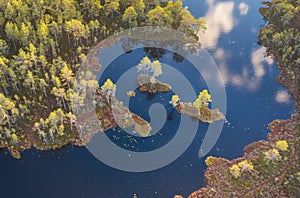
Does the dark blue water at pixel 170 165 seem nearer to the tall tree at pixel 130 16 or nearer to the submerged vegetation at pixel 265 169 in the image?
the submerged vegetation at pixel 265 169

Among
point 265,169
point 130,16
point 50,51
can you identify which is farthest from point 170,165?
point 130,16

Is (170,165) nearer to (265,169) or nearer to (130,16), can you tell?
(265,169)

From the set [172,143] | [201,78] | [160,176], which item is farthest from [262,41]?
[160,176]

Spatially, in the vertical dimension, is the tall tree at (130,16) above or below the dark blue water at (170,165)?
above

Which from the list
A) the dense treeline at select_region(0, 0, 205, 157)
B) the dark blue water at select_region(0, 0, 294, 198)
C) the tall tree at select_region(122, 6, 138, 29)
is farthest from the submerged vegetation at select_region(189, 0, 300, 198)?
the tall tree at select_region(122, 6, 138, 29)

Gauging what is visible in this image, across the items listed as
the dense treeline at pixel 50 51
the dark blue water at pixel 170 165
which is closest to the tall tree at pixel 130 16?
the dense treeline at pixel 50 51

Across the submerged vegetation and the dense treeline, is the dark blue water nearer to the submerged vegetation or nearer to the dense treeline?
the submerged vegetation

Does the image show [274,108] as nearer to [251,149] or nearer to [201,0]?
[251,149]
